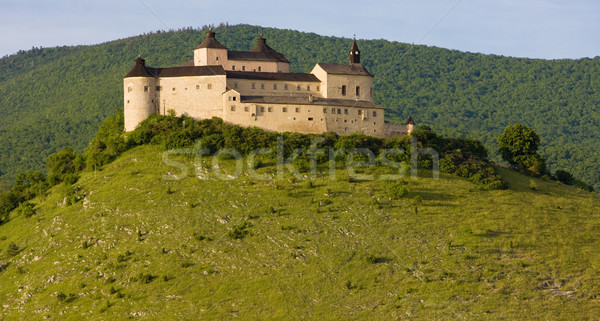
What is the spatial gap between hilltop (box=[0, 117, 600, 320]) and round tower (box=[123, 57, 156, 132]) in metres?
2.53

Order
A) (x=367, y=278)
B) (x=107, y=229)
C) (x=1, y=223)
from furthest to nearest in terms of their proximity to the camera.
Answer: (x=1, y=223) → (x=107, y=229) → (x=367, y=278)

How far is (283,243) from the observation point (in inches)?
3403

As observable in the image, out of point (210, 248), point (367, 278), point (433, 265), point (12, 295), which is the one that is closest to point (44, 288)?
point (12, 295)

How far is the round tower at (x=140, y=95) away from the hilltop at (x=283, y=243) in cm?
253

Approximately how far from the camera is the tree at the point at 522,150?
109 metres

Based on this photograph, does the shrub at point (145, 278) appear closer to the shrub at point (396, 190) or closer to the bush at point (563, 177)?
the shrub at point (396, 190)

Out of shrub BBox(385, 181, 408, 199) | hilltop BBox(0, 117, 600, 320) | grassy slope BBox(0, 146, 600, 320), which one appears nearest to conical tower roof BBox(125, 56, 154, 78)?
hilltop BBox(0, 117, 600, 320)

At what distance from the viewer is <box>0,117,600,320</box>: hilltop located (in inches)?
3135

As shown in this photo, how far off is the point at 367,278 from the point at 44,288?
2819 centimetres

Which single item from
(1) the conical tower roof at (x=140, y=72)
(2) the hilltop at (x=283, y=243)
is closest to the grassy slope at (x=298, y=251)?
(2) the hilltop at (x=283, y=243)

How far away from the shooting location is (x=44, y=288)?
83.1 m

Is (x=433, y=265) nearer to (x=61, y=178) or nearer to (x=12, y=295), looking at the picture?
(x=12, y=295)

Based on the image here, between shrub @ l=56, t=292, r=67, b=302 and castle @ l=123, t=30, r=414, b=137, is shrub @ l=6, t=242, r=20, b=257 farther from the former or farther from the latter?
castle @ l=123, t=30, r=414, b=137

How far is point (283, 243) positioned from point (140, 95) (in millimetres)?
28886
